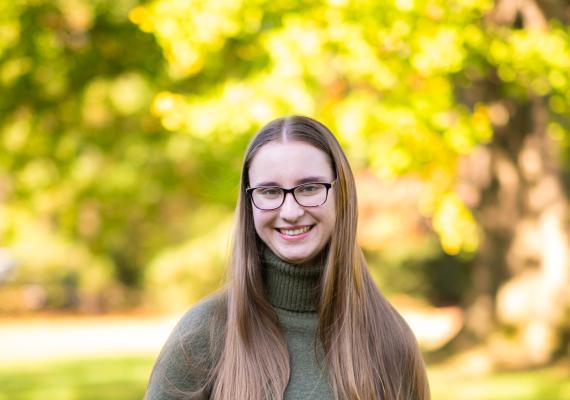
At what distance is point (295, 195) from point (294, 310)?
31 cm

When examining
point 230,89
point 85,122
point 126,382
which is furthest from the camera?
point 126,382

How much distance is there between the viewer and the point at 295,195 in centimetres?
239

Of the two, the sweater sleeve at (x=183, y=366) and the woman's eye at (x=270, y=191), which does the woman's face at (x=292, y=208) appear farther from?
the sweater sleeve at (x=183, y=366)

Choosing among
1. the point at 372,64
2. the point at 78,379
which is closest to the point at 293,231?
the point at 372,64

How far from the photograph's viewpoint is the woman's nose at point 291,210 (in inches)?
92.8

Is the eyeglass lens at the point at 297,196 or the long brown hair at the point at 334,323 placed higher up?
the eyeglass lens at the point at 297,196

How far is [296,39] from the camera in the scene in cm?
678

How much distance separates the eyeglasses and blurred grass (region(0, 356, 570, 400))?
7964mm

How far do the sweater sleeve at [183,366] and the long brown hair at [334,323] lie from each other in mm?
41

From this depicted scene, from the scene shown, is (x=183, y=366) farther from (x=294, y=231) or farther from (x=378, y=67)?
(x=378, y=67)

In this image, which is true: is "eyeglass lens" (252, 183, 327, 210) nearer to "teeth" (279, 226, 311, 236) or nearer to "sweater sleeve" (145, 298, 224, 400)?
"teeth" (279, 226, 311, 236)

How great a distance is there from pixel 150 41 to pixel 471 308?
5.35 meters

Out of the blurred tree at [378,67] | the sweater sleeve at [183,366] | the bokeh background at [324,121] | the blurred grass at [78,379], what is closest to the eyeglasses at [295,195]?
the sweater sleeve at [183,366]

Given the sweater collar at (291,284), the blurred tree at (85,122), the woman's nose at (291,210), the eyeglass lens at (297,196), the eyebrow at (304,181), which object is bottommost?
the sweater collar at (291,284)
